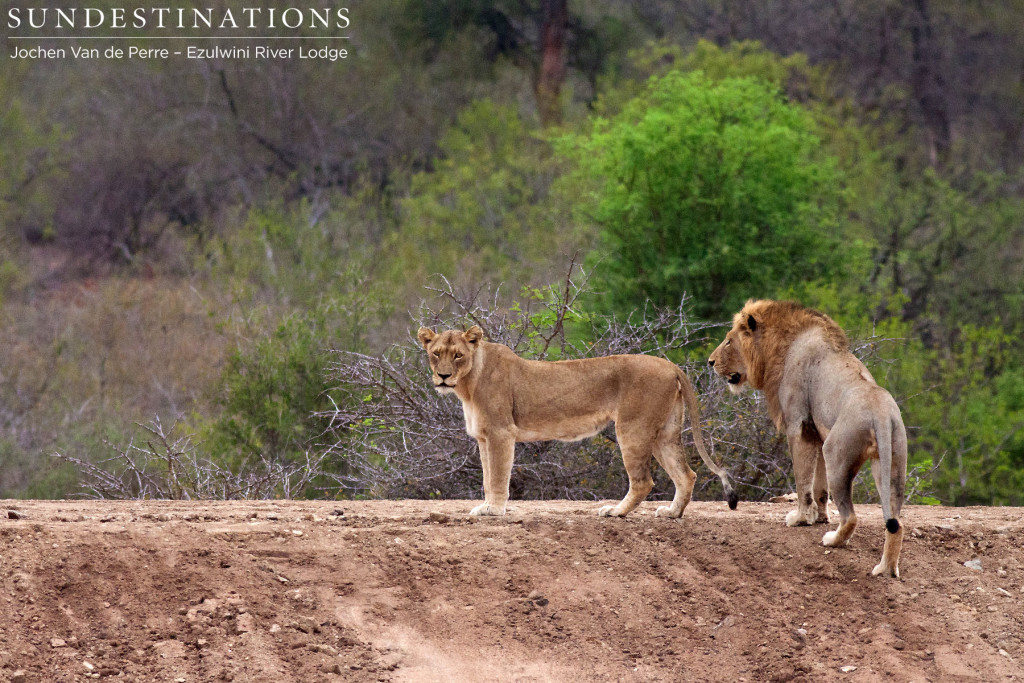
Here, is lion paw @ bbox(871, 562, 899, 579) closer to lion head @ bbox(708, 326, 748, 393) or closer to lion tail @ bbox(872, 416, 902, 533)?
lion tail @ bbox(872, 416, 902, 533)

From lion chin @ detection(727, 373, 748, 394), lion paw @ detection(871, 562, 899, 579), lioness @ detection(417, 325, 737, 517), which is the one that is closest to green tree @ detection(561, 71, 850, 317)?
lion chin @ detection(727, 373, 748, 394)

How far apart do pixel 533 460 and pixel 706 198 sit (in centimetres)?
1064

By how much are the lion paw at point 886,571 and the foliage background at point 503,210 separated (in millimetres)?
3781

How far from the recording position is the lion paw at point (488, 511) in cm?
735

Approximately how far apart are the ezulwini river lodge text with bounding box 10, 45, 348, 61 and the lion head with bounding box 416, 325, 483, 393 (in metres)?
30.5

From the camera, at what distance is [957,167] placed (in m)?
33.6

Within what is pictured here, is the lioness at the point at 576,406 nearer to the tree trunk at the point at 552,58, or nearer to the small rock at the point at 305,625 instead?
the small rock at the point at 305,625

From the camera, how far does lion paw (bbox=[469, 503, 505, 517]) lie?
735cm

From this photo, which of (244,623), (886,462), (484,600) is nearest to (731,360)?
(886,462)

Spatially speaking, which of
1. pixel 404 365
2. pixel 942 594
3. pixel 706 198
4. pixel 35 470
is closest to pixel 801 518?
pixel 942 594

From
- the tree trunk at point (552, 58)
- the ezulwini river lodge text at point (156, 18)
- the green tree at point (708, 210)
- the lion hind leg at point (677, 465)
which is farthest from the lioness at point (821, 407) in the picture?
the ezulwini river lodge text at point (156, 18)

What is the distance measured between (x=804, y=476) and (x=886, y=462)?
713mm

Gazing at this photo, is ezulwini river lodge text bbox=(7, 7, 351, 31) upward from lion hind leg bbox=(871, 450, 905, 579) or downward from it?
upward

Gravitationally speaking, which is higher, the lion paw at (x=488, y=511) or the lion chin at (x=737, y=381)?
the lion chin at (x=737, y=381)
